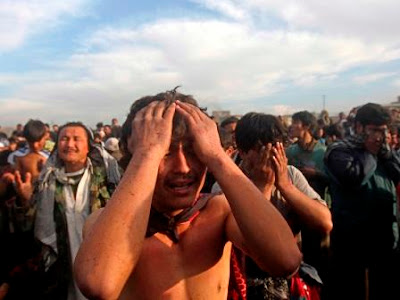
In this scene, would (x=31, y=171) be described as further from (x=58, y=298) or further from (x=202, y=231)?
(x=202, y=231)

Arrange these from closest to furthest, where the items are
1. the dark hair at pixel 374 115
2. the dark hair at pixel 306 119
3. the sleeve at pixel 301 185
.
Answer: the sleeve at pixel 301 185, the dark hair at pixel 374 115, the dark hair at pixel 306 119

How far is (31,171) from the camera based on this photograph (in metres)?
4.96

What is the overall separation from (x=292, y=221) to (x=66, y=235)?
2076 mm

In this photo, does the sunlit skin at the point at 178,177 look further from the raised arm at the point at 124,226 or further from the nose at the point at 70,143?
the nose at the point at 70,143

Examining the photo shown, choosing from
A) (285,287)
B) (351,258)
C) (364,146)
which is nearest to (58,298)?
(285,287)

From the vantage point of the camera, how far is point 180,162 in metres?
1.69

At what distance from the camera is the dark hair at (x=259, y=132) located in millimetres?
2756

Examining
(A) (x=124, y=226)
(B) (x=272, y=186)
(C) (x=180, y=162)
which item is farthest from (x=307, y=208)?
(A) (x=124, y=226)

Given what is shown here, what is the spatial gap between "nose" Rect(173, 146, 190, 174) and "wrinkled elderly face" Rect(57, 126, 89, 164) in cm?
253

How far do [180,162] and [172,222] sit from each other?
266 millimetres

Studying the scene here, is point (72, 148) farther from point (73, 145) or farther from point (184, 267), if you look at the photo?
point (184, 267)

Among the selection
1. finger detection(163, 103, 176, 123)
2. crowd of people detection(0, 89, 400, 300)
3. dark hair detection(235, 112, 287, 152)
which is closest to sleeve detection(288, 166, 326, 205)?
crowd of people detection(0, 89, 400, 300)

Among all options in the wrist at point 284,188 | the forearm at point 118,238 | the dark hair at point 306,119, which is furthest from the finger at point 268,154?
the dark hair at point 306,119

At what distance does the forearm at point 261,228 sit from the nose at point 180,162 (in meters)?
0.17
